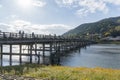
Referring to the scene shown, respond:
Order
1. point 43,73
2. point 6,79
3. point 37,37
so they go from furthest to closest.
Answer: point 37,37 < point 43,73 < point 6,79

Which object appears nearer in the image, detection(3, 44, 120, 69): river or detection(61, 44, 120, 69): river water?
detection(3, 44, 120, 69): river

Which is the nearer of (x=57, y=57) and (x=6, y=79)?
(x=6, y=79)

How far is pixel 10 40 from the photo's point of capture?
42.9 m

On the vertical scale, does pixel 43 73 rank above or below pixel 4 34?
below

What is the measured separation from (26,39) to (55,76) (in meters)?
31.1

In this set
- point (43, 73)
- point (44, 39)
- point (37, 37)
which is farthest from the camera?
point (44, 39)

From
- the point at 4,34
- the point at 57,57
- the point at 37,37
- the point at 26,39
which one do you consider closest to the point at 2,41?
the point at 4,34

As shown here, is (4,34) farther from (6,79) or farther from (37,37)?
(6,79)

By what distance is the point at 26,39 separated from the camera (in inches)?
1967

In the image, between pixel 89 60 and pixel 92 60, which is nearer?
pixel 89 60

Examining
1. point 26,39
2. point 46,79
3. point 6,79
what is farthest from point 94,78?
point 26,39

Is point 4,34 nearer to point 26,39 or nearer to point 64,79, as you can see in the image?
point 26,39

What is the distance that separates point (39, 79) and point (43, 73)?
113 inches

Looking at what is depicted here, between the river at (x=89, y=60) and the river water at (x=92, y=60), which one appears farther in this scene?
the river water at (x=92, y=60)
